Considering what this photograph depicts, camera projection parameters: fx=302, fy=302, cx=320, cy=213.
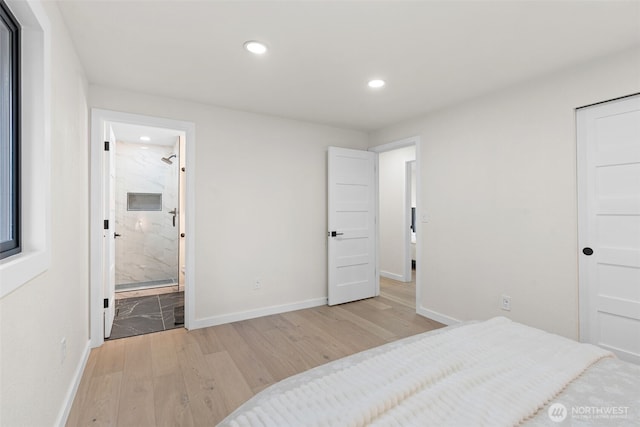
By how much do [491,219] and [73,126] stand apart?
3553 mm

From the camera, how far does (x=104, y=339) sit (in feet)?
9.36

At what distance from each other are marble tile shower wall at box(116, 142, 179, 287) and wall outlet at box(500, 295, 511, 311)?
4844mm

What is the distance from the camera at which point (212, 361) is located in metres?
Answer: 2.50

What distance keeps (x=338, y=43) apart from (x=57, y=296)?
230cm

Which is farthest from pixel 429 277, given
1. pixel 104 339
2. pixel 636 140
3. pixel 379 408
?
pixel 104 339

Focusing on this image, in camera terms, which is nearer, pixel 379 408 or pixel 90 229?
pixel 379 408

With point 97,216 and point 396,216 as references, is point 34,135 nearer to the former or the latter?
point 97,216

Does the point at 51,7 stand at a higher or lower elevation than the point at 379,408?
higher

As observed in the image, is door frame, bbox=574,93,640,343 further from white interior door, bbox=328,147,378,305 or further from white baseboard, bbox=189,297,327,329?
white baseboard, bbox=189,297,327,329

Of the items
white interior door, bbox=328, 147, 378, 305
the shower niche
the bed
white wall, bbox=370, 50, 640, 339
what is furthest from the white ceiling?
the shower niche

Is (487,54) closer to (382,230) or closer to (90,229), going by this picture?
(90,229)

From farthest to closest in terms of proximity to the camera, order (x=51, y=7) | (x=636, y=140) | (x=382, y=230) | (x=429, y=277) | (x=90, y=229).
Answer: (x=382, y=230) < (x=429, y=277) < (x=90, y=229) < (x=636, y=140) < (x=51, y=7)

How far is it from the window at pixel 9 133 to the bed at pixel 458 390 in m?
1.20

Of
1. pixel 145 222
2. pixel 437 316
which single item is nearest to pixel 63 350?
pixel 437 316
